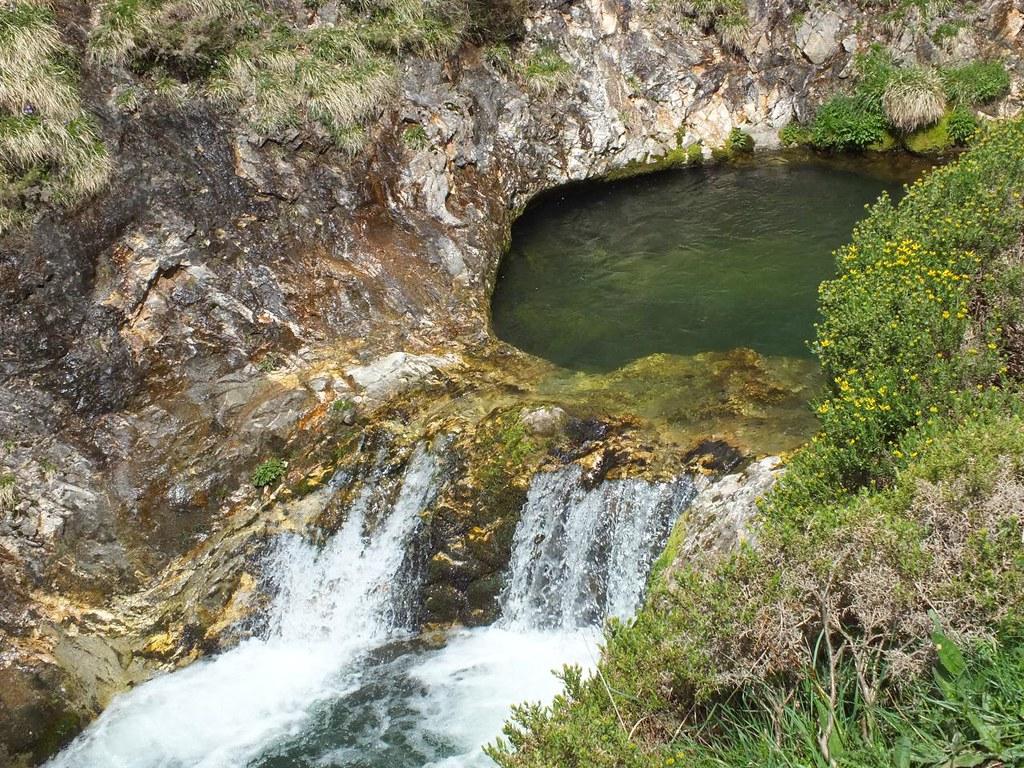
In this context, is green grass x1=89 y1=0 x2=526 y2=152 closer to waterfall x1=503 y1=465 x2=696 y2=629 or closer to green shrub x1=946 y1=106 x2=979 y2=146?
waterfall x1=503 y1=465 x2=696 y2=629

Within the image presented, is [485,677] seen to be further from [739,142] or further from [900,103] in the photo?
[900,103]

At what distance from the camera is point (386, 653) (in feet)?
32.3

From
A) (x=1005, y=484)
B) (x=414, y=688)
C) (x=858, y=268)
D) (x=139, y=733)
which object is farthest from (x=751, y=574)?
(x=139, y=733)

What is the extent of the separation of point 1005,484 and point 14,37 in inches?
553

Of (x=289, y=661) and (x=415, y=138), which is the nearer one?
(x=289, y=661)

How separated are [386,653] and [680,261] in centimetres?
874

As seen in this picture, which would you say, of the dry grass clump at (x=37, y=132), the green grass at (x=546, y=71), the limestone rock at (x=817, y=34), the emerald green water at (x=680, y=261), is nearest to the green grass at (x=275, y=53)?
the dry grass clump at (x=37, y=132)

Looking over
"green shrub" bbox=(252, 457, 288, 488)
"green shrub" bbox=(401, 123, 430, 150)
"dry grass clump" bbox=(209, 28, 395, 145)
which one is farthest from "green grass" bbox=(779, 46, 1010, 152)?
"green shrub" bbox=(252, 457, 288, 488)

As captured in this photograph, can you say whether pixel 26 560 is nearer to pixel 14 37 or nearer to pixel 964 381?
pixel 14 37

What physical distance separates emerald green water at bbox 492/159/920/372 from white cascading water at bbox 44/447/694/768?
3.21 metres

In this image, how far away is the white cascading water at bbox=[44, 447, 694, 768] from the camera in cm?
879

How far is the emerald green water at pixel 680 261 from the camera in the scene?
1295 centimetres

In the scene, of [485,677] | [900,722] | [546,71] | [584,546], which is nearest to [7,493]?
[485,677]

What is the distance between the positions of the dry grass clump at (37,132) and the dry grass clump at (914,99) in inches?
593
